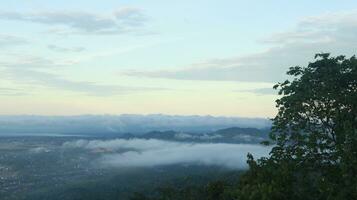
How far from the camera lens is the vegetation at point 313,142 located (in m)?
34.7

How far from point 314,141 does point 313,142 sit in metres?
0.09

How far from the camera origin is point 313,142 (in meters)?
36.6

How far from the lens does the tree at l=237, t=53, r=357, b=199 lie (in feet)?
114

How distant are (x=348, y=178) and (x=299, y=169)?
4550mm

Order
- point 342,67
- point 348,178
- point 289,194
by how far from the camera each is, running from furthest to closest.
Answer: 1. point 342,67
2. point 289,194
3. point 348,178

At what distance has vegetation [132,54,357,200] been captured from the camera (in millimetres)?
34688

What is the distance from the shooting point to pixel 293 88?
131ft

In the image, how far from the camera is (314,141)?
1441 inches

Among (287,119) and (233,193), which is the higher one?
(287,119)

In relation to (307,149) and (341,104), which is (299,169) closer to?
(307,149)

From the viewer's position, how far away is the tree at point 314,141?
34688mm

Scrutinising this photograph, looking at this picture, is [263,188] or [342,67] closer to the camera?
[263,188]

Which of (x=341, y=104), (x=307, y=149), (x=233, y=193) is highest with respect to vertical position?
(x=341, y=104)

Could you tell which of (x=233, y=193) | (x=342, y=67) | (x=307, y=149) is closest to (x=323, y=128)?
(x=307, y=149)
